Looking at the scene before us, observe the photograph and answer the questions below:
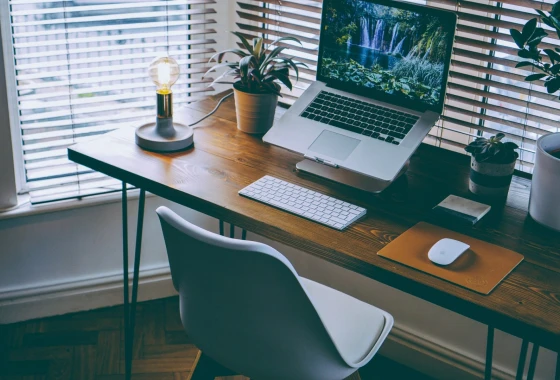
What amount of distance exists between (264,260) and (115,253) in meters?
1.39

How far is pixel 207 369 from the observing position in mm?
1624

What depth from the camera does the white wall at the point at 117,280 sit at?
7.25 ft

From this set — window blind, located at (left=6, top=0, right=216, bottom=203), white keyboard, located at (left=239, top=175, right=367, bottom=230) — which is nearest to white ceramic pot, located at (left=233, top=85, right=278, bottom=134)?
white keyboard, located at (left=239, top=175, right=367, bottom=230)

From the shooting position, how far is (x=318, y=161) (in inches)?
69.9

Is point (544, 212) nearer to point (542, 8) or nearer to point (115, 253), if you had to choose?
point (542, 8)

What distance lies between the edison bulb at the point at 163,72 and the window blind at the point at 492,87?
0.77m

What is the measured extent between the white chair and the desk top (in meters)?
0.20

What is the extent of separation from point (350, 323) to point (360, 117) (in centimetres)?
56

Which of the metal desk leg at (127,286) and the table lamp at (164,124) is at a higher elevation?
the table lamp at (164,124)

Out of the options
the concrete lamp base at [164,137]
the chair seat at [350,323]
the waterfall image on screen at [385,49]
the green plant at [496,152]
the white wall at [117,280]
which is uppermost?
the waterfall image on screen at [385,49]

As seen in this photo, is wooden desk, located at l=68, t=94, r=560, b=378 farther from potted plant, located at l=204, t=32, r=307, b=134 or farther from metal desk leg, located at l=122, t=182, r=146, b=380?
metal desk leg, located at l=122, t=182, r=146, b=380

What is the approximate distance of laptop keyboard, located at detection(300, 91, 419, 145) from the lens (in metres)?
1.80

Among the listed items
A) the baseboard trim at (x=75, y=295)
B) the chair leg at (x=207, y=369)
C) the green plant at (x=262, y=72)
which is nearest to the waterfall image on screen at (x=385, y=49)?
the green plant at (x=262, y=72)

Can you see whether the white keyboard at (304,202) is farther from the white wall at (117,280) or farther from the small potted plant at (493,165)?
the white wall at (117,280)
